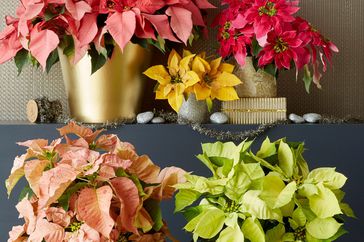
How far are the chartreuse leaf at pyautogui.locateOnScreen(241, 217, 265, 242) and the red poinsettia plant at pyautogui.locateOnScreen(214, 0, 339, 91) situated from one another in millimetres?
655

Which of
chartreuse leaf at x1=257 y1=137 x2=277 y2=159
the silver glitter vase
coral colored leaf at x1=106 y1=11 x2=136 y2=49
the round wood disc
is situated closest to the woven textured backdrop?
the round wood disc

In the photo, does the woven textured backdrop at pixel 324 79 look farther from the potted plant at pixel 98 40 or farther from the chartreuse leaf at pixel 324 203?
the chartreuse leaf at pixel 324 203

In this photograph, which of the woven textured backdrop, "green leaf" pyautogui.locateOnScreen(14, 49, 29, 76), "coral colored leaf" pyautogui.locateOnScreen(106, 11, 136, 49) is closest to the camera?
"coral colored leaf" pyautogui.locateOnScreen(106, 11, 136, 49)

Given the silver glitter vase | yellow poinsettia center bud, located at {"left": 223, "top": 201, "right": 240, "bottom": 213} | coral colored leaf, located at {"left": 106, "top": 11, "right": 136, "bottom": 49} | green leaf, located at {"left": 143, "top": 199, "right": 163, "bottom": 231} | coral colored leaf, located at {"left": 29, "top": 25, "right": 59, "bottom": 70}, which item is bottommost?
the silver glitter vase

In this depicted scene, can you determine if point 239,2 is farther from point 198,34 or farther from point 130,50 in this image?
point 130,50

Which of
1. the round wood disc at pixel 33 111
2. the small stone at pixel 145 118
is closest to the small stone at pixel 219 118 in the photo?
the small stone at pixel 145 118

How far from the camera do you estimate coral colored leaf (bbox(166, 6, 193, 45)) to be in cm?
117

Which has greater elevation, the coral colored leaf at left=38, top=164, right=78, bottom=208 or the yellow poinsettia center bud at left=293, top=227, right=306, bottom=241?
the coral colored leaf at left=38, top=164, right=78, bottom=208

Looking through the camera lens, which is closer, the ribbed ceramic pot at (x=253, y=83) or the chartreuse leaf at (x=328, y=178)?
the chartreuse leaf at (x=328, y=178)

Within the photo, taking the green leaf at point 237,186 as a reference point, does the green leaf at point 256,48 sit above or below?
above

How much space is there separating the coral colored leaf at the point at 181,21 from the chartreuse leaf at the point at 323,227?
0.67 m

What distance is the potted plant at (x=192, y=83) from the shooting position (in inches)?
46.4

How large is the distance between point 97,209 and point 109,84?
69cm

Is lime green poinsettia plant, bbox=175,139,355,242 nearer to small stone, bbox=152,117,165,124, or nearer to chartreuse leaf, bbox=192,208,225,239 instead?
chartreuse leaf, bbox=192,208,225,239
